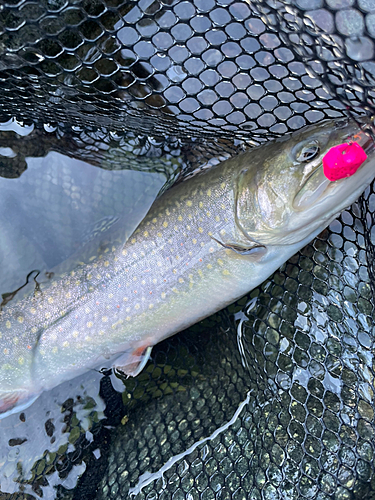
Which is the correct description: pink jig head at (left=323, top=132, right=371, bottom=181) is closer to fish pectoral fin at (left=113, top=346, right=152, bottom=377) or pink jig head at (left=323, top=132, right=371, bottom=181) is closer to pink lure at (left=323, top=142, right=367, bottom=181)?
pink lure at (left=323, top=142, right=367, bottom=181)

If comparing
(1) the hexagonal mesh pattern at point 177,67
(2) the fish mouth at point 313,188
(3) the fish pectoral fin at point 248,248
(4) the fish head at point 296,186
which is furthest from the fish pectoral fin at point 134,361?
(1) the hexagonal mesh pattern at point 177,67

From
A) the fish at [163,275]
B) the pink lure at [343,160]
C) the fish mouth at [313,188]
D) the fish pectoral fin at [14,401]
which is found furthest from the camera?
the fish pectoral fin at [14,401]

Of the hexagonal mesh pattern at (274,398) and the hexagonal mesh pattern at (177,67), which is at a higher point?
the hexagonal mesh pattern at (177,67)

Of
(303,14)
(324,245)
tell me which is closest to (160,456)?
(324,245)

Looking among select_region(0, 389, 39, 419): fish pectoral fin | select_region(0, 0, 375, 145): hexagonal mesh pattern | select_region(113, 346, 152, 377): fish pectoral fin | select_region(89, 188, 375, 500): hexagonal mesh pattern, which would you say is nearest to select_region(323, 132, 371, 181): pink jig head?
select_region(0, 0, 375, 145): hexagonal mesh pattern

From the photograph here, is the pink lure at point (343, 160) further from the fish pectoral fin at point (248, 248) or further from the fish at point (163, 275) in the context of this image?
the fish pectoral fin at point (248, 248)

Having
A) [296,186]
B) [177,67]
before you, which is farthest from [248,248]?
[177,67]
